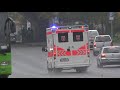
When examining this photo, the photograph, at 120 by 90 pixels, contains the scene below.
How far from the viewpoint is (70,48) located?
2956 cm

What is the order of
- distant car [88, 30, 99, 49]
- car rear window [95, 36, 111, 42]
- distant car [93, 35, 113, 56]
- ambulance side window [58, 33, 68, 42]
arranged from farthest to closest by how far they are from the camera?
distant car [88, 30, 99, 49] → car rear window [95, 36, 111, 42] → distant car [93, 35, 113, 56] → ambulance side window [58, 33, 68, 42]

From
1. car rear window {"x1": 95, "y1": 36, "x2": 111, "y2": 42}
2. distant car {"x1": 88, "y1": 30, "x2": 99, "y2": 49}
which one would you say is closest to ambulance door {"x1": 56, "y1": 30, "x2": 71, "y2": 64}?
car rear window {"x1": 95, "y1": 36, "x2": 111, "y2": 42}

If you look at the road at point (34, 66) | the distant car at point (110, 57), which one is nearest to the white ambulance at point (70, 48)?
the road at point (34, 66)

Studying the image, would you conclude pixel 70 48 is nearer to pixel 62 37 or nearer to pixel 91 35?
pixel 62 37

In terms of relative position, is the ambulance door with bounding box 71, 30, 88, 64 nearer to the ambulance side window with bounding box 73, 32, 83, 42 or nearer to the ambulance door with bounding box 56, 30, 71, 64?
the ambulance side window with bounding box 73, 32, 83, 42

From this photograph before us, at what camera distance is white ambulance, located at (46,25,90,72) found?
1158 inches

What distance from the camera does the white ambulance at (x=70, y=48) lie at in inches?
1158

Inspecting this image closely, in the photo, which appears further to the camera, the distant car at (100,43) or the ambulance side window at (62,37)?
the distant car at (100,43)

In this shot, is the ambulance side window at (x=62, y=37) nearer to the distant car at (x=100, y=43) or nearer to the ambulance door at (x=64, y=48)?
→ the ambulance door at (x=64, y=48)
